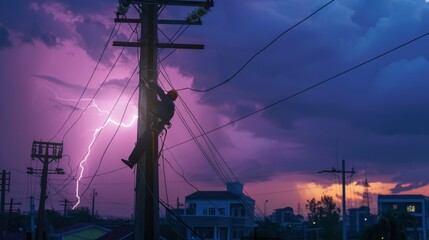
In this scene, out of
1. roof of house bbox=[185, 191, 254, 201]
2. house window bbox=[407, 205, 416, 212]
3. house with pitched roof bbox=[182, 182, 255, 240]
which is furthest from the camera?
house window bbox=[407, 205, 416, 212]

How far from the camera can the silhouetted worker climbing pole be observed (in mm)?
15016

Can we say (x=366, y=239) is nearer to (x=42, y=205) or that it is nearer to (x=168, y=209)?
(x=168, y=209)

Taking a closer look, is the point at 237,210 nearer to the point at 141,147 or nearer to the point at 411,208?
the point at 411,208

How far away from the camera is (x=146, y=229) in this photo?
1490 cm

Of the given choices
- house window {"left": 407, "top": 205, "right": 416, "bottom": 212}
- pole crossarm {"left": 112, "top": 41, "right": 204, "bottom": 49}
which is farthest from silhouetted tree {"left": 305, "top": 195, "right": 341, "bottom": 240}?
pole crossarm {"left": 112, "top": 41, "right": 204, "bottom": 49}

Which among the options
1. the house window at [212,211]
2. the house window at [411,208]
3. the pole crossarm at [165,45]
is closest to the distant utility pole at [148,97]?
the pole crossarm at [165,45]

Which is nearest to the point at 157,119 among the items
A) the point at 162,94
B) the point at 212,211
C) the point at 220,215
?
the point at 162,94

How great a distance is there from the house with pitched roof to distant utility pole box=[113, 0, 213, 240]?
48142 millimetres

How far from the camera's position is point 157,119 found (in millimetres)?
15102

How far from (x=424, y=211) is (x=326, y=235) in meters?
24.2

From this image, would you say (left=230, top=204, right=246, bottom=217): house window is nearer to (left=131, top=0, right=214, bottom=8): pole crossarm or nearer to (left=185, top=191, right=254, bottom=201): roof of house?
(left=185, top=191, right=254, bottom=201): roof of house

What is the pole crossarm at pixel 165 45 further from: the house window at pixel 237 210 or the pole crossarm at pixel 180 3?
the house window at pixel 237 210

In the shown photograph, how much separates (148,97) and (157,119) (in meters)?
0.87

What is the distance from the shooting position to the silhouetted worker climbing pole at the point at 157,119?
15016mm
